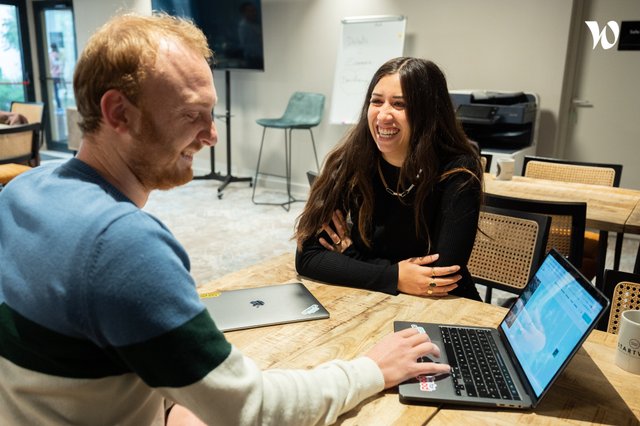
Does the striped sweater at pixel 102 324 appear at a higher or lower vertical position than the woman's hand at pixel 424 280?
higher

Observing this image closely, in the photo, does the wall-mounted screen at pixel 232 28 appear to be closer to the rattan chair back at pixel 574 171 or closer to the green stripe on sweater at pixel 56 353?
the rattan chair back at pixel 574 171

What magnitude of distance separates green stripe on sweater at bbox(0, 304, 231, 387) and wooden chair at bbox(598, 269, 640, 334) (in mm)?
1237

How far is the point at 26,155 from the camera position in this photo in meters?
4.06

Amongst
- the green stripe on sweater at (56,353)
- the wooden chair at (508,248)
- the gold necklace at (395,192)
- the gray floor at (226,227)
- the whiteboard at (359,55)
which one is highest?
the whiteboard at (359,55)

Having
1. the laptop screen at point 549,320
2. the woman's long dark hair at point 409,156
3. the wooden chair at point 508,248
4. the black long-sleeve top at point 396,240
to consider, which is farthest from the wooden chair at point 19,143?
the laptop screen at point 549,320

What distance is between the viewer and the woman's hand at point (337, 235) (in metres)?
1.56

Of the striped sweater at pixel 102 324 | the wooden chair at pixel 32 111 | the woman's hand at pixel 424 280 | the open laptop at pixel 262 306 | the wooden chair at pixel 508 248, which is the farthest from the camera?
the wooden chair at pixel 32 111

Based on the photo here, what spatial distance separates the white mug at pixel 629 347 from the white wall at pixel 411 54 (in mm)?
3745

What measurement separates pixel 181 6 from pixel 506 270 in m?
4.99

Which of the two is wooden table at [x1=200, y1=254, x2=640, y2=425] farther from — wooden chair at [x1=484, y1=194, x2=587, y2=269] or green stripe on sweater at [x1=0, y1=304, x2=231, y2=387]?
Result: wooden chair at [x1=484, y1=194, x2=587, y2=269]

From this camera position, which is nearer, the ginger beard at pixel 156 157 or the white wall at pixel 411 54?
the ginger beard at pixel 156 157

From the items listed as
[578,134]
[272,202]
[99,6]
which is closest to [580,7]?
[578,134]

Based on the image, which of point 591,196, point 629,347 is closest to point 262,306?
point 629,347

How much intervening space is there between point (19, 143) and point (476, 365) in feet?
13.0
